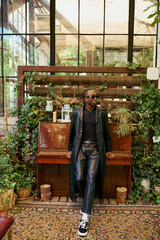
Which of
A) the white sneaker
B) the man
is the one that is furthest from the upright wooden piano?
the white sneaker

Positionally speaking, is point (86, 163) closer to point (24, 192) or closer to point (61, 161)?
point (61, 161)

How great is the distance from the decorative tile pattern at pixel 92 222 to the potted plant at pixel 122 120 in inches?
45.6

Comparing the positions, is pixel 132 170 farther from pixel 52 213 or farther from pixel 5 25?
pixel 5 25

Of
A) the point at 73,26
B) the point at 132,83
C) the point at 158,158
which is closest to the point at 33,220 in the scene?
the point at 158,158

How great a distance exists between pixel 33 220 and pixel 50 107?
1803 millimetres

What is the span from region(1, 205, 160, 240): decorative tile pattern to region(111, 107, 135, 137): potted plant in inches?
45.6

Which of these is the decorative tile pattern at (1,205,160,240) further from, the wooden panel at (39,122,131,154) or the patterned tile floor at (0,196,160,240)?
the wooden panel at (39,122,131,154)

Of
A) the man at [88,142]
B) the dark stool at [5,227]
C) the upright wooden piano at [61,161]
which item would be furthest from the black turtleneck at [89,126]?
the dark stool at [5,227]

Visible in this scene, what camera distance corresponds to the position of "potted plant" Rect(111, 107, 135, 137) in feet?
12.3

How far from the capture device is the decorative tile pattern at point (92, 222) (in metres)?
2.84

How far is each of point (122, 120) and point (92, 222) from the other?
1.62 m

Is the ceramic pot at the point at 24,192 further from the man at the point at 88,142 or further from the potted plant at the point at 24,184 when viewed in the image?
the man at the point at 88,142

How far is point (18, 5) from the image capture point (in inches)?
212

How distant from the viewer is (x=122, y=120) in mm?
3863
